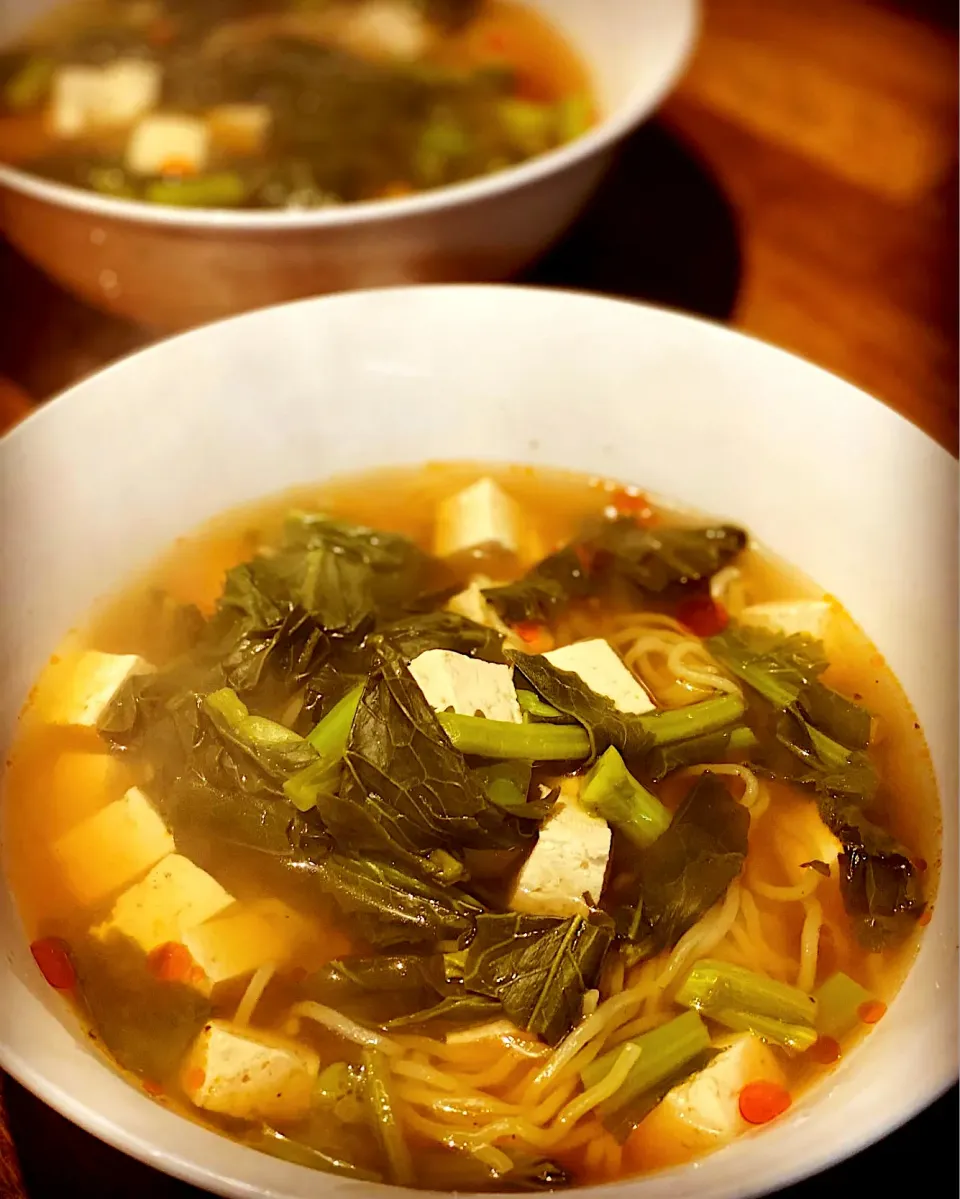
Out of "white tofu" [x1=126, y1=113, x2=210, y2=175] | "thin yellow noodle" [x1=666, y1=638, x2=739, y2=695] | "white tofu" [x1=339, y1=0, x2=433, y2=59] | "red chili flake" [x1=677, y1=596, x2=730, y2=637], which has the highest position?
"white tofu" [x1=339, y1=0, x2=433, y2=59]

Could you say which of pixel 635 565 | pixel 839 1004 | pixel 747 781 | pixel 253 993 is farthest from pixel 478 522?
pixel 839 1004

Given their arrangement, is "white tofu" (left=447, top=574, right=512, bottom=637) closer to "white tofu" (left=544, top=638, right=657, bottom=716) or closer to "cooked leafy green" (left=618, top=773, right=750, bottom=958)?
"white tofu" (left=544, top=638, right=657, bottom=716)


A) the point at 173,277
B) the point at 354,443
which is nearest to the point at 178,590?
the point at 354,443

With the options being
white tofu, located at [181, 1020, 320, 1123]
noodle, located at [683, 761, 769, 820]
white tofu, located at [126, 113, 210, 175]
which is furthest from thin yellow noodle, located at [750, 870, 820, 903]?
white tofu, located at [126, 113, 210, 175]

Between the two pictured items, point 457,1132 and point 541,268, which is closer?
point 457,1132

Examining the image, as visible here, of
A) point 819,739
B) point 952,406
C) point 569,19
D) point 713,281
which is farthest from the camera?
point 569,19

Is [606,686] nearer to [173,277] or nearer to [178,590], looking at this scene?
[178,590]
